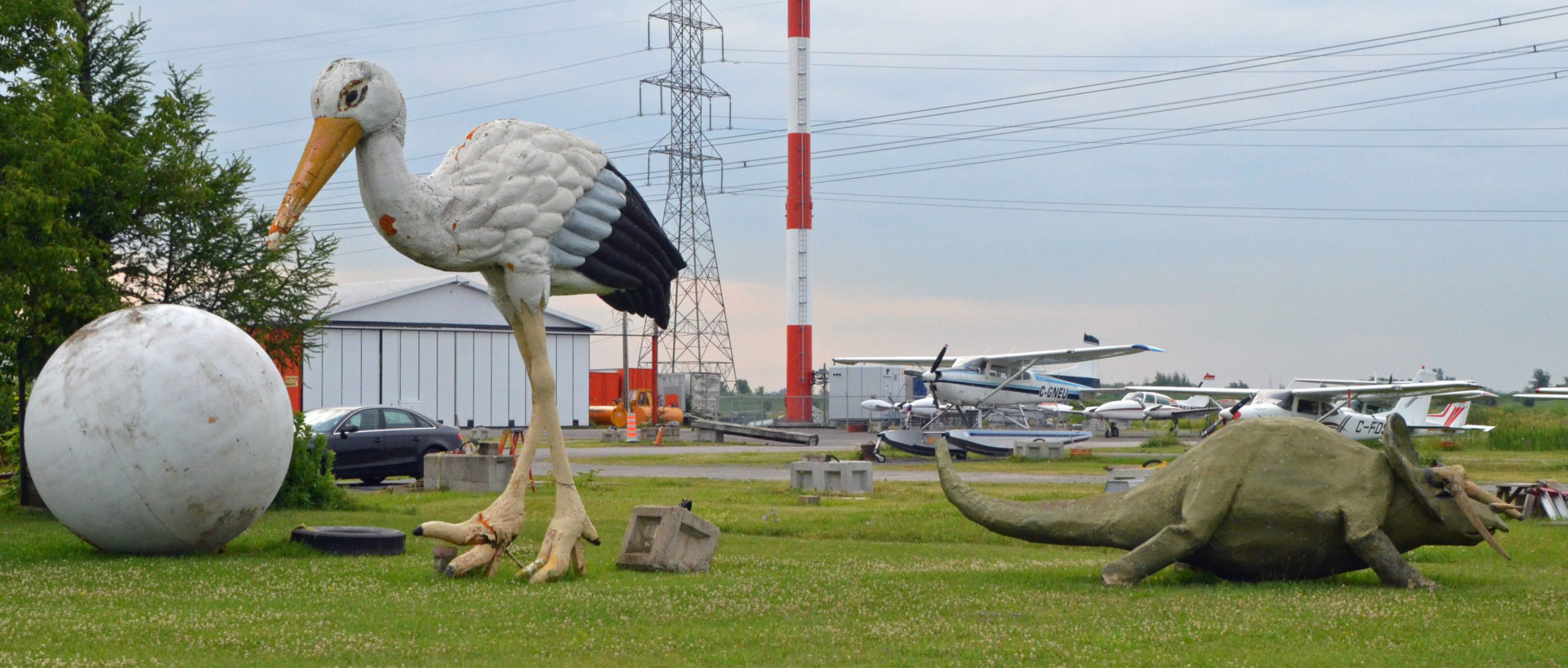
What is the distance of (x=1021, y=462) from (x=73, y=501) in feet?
84.7

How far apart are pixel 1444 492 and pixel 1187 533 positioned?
191 cm

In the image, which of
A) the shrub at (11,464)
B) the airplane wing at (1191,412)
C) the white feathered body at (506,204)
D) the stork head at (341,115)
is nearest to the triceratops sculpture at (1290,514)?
the white feathered body at (506,204)

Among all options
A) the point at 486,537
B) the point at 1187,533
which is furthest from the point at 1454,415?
the point at 486,537

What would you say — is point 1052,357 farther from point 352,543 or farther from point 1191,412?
point 352,543

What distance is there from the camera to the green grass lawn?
23.4 feet

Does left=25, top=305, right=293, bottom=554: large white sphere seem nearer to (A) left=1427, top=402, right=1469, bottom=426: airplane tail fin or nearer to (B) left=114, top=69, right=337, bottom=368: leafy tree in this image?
(B) left=114, top=69, right=337, bottom=368: leafy tree

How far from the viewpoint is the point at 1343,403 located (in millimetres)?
46875

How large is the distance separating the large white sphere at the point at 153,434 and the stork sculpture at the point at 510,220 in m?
2.32

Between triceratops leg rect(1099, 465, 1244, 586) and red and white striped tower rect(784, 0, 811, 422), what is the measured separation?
4910cm

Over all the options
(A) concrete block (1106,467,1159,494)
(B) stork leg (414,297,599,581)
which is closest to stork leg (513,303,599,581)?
(B) stork leg (414,297,599,581)

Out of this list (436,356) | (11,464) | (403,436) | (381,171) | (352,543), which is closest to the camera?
(381,171)

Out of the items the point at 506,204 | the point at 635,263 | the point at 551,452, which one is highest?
the point at 506,204

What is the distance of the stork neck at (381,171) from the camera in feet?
30.3

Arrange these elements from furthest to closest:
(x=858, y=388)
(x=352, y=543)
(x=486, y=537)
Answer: (x=858, y=388)
(x=352, y=543)
(x=486, y=537)
